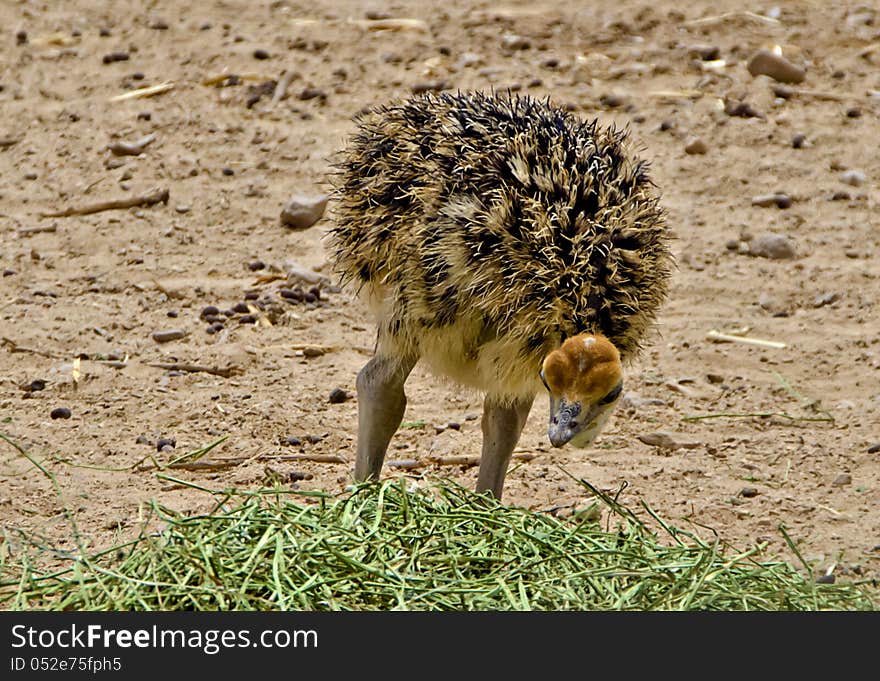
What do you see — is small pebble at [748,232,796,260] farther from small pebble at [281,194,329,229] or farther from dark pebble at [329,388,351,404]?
dark pebble at [329,388,351,404]

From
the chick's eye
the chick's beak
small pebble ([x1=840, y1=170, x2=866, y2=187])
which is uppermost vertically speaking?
the chick's eye

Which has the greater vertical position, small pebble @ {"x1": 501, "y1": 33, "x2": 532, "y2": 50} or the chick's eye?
the chick's eye

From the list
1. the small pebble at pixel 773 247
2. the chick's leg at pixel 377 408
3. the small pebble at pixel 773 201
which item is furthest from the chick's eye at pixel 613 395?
the small pebble at pixel 773 201

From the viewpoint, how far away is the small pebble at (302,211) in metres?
9.25

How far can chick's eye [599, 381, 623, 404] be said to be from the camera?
5105 millimetres

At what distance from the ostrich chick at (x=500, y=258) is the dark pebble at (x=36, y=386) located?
6.62 feet

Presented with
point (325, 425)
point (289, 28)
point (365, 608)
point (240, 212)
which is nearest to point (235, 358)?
point (325, 425)

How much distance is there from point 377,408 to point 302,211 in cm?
322

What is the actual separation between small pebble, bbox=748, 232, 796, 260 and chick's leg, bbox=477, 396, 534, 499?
3.40m

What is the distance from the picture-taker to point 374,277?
602 centimetres

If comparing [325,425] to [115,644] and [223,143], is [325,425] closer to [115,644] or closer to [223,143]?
[115,644]

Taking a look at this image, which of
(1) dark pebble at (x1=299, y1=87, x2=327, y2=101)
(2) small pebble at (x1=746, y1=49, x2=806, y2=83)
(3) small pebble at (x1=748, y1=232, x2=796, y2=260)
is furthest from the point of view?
(2) small pebble at (x1=746, y1=49, x2=806, y2=83)

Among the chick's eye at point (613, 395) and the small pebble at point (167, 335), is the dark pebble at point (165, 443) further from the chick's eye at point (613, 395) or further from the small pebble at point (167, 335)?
the chick's eye at point (613, 395)

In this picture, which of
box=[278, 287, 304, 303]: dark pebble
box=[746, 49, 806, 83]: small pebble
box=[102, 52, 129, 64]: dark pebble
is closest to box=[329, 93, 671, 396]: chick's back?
box=[278, 287, 304, 303]: dark pebble
